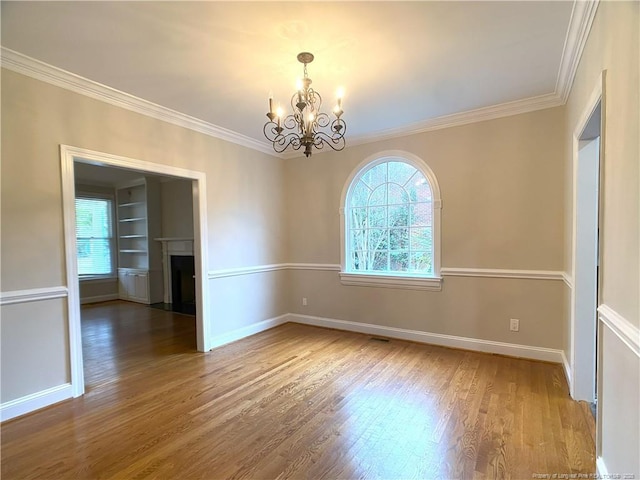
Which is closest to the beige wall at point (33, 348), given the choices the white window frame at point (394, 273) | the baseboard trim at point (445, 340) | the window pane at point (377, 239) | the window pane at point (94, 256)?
the baseboard trim at point (445, 340)

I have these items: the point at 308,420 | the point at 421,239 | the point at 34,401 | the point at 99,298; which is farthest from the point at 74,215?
the point at 99,298

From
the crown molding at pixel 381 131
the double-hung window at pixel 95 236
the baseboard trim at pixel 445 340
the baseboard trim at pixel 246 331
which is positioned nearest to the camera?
the crown molding at pixel 381 131

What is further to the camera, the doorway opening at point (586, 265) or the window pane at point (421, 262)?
the window pane at point (421, 262)

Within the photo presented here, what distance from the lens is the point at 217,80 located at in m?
2.68

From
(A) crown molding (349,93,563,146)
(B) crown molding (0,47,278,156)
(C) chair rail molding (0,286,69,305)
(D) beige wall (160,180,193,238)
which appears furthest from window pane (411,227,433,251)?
(D) beige wall (160,180,193,238)

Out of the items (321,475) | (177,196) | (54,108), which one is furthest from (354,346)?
(177,196)

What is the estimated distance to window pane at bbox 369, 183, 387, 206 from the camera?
423 centimetres

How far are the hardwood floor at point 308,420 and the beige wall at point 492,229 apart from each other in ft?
1.44

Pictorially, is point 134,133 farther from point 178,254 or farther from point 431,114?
point 178,254

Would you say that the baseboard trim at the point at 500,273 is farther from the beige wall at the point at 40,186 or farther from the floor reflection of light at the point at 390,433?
the beige wall at the point at 40,186

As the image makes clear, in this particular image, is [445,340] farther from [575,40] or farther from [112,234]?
[112,234]

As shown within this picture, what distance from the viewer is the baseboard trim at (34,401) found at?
2296 mm

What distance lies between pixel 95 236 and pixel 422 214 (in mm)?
7078

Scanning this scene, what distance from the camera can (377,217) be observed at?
14.1 ft
